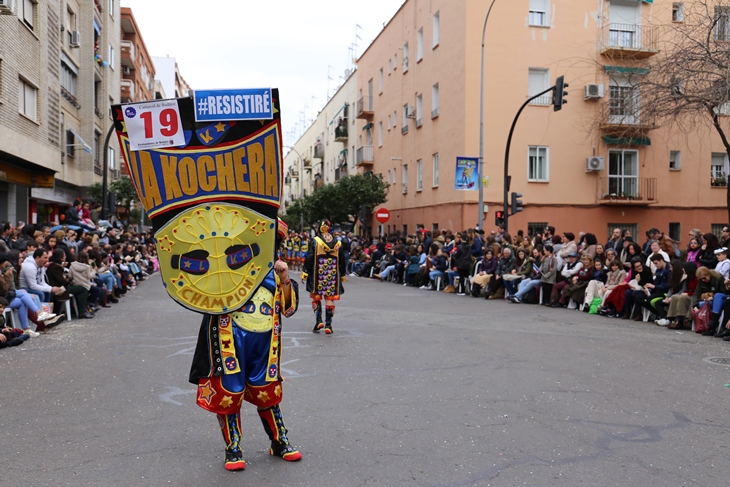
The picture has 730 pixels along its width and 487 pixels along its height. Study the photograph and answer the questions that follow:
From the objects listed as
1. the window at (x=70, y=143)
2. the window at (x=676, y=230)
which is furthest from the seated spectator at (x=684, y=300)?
the window at (x=70, y=143)

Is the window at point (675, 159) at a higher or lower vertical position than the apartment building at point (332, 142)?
lower

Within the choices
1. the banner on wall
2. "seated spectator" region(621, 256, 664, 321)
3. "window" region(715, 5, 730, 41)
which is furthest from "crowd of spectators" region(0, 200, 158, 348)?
"window" region(715, 5, 730, 41)

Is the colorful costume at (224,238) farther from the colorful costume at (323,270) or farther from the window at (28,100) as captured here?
the window at (28,100)

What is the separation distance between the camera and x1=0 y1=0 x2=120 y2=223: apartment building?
20688 millimetres

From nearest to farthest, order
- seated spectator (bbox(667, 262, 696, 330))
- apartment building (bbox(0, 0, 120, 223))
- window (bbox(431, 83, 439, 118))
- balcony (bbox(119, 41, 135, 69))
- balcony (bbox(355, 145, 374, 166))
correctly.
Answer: seated spectator (bbox(667, 262, 696, 330))
apartment building (bbox(0, 0, 120, 223))
window (bbox(431, 83, 439, 118))
balcony (bbox(355, 145, 374, 166))
balcony (bbox(119, 41, 135, 69))

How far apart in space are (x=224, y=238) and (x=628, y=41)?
28270 millimetres

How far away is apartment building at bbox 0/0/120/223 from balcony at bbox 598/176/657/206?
20964 millimetres

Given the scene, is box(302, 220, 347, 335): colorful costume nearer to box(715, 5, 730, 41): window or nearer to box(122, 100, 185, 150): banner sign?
box(122, 100, 185, 150): banner sign

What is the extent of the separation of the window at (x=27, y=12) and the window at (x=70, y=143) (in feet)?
28.5

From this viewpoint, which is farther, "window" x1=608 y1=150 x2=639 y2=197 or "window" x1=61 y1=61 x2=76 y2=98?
"window" x1=61 y1=61 x2=76 y2=98

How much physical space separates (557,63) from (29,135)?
19.5 m

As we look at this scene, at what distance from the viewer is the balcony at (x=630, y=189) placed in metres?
28.7

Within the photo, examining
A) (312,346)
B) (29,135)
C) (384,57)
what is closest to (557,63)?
(384,57)

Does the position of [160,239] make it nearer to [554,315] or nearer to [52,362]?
[52,362]
